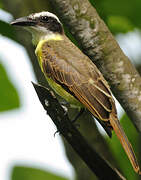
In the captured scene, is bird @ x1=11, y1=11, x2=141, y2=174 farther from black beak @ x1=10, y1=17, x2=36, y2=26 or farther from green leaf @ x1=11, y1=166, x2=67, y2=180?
green leaf @ x1=11, y1=166, x2=67, y2=180

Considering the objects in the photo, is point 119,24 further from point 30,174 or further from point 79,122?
point 30,174

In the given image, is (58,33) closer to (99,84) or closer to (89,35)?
(99,84)

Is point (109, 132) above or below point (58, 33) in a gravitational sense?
below

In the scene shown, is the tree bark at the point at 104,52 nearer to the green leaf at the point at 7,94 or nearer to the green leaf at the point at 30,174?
the green leaf at the point at 7,94

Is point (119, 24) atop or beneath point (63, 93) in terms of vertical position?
atop

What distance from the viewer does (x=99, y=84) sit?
3.68 meters

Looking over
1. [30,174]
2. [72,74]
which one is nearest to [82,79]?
[72,74]

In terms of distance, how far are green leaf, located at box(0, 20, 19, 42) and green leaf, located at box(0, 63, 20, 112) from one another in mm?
280

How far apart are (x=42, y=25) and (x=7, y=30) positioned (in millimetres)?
877

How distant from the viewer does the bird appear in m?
3.38

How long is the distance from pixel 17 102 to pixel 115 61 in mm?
1003

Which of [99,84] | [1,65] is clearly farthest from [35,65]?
[99,84]

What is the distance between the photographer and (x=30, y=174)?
11.7 feet

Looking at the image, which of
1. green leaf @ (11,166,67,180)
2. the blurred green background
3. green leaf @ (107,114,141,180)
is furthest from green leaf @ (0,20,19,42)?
green leaf @ (107,114,141,180)
